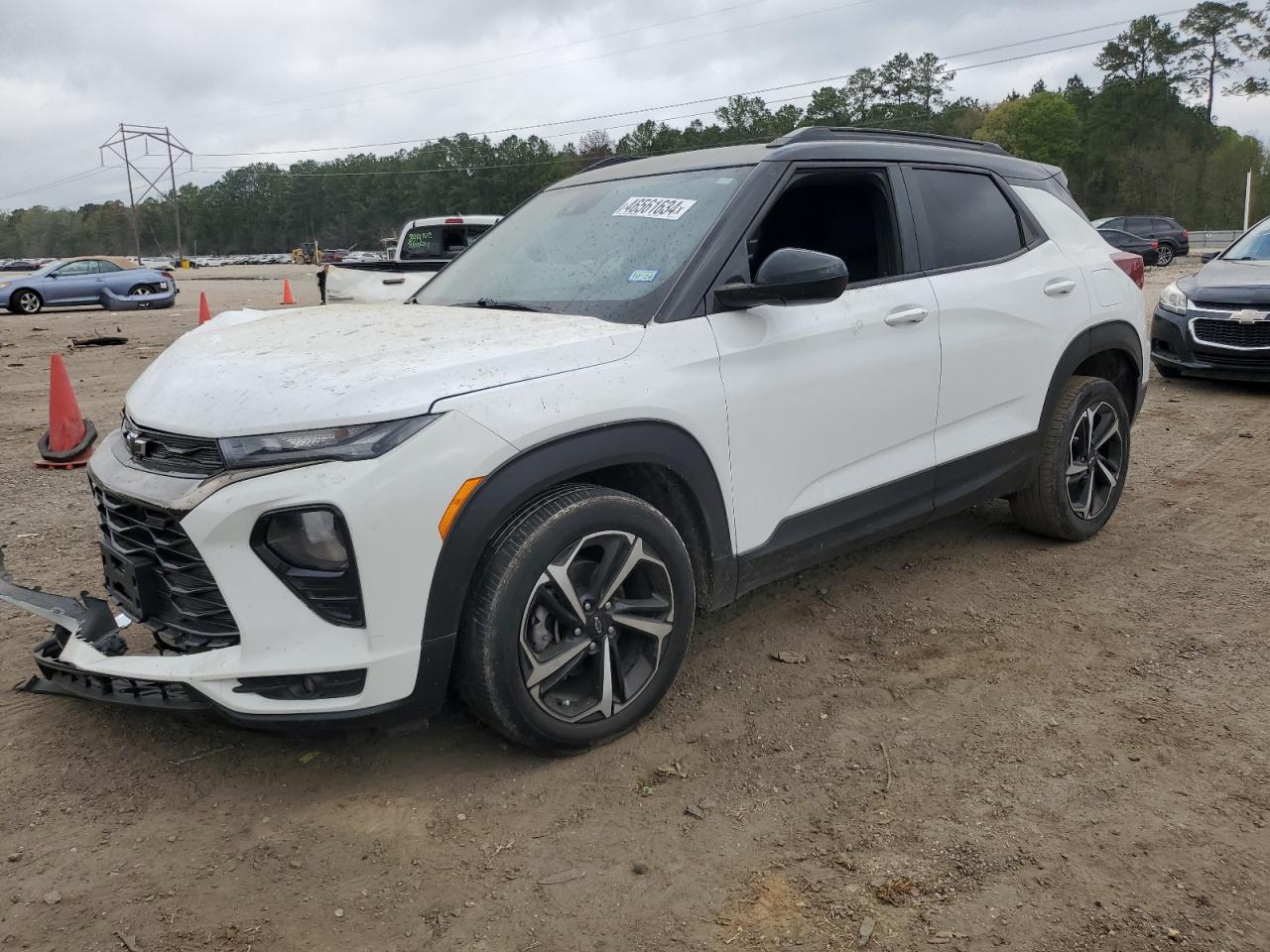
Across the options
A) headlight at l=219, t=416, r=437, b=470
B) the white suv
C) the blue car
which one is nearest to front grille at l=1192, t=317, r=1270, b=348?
the white suv

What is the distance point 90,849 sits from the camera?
2604mm

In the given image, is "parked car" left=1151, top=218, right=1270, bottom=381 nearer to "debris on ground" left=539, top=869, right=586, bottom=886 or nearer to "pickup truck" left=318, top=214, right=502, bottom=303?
"pickup truck" left=318, top=214, right=502, bottom=303

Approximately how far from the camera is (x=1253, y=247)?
31.5ft

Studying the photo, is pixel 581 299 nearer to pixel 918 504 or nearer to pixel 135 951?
pixel 918 504

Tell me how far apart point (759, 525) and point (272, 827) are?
171 cm

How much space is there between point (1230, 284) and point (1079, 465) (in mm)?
5409

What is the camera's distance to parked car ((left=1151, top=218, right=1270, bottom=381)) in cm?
852

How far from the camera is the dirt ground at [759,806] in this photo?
2324 mm

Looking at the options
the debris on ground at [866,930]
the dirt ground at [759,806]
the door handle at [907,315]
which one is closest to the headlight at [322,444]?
the dirt ground at [759,806]

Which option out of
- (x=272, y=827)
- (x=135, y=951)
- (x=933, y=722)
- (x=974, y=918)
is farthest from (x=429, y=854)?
(x=933, y=722)

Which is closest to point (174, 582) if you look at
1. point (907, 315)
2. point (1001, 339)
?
point (907, 315)

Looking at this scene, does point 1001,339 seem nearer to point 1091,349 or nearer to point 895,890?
point 1091,349

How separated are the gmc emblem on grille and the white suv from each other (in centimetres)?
1

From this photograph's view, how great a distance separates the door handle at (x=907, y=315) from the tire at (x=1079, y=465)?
111cm
